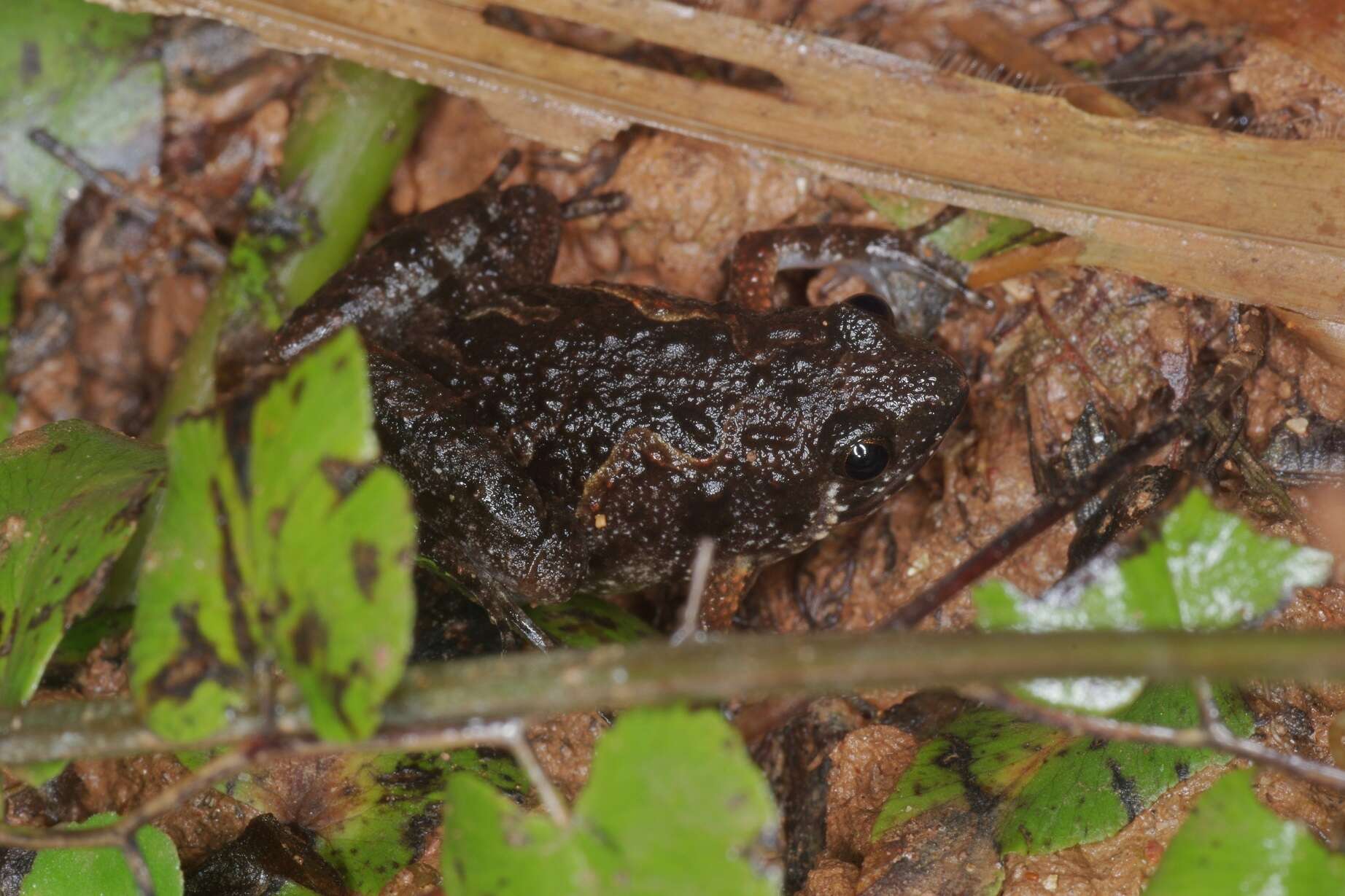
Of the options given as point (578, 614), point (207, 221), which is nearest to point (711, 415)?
point (578, 614)

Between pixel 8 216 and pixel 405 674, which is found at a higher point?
pixel 8 216

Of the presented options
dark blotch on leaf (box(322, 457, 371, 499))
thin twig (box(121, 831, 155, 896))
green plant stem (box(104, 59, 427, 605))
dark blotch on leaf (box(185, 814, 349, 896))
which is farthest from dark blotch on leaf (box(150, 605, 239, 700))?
green plant stem (box(104, 59, 427, 605))

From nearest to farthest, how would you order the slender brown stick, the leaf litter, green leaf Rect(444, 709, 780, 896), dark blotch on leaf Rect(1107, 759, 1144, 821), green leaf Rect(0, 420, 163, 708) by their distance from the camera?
green leaf Rect(444, 709, 780, 896)
the slender brown stick
green leaf Rect(0, 420, 163, 708)
dark blotch on leaf Rect(1107, 759, 1144, 821)
the leaf litter

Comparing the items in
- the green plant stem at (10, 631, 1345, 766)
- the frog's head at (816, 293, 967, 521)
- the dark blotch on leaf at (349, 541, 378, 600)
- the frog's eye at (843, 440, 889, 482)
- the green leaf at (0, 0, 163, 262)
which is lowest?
the frog's eye at (843, 440, 889, 482)

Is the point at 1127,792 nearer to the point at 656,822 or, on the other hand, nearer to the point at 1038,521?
the point at 1038,521

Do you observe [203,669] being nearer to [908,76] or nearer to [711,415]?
[711,415]

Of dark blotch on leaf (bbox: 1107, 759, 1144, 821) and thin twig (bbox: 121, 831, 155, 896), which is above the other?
thin twig (bbox: 121, 831, 155, 896)

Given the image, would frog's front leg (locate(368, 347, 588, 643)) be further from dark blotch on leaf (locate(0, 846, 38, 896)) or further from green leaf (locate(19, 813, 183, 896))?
dark blotch on leaf (locate(0, 846, 38, 896))
